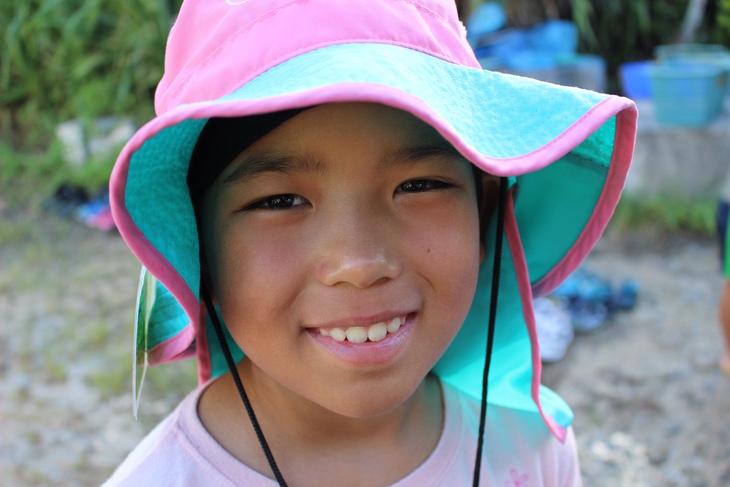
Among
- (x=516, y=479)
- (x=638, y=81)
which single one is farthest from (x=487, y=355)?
(x=638, y=81)

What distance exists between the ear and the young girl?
0.07 feet

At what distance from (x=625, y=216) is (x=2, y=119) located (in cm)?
507

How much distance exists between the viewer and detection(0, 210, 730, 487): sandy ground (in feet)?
8.27

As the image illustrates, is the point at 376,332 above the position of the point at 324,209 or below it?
below

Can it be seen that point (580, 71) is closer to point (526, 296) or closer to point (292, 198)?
point (526, 296)

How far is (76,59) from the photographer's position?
6.30m

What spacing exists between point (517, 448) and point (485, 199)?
0.41 meters

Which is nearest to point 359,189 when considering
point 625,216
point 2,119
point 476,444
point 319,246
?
point 319,246

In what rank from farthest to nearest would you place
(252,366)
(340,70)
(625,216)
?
1. (625,216)
2. (252,366)
3. (340,70)

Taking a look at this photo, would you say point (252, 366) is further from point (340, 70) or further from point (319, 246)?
point (340, 70)

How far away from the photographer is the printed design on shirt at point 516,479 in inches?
48.6

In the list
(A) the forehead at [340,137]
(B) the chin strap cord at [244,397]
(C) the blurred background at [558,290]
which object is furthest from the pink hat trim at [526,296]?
(C) the blurred background at [558,290]

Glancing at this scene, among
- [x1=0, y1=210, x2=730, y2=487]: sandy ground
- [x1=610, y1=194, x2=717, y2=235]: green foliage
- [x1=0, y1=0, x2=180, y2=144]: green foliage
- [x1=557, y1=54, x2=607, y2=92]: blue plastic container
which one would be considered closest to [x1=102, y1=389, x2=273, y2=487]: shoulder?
[x1=0, y1=210, x2=730, y2=487]: sandy ground

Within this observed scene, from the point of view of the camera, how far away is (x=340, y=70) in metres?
0.80
